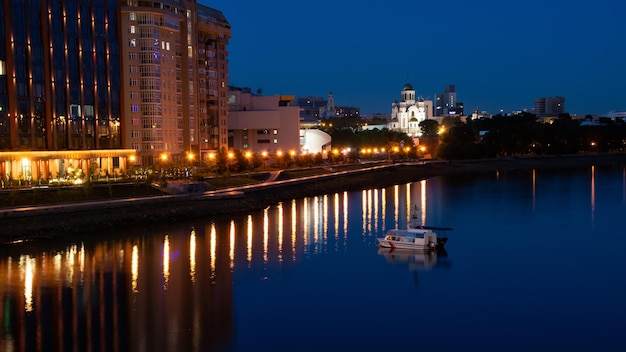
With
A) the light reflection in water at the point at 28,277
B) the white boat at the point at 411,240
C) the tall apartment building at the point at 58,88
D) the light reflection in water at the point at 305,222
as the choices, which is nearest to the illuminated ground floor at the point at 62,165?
the tall apartment building at the point at 58,88

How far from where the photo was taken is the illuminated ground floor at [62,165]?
53.2 m

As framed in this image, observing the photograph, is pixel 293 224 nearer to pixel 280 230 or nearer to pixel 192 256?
pixel 280 230

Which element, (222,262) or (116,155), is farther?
(116,155)

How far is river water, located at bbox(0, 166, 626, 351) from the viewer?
22.4 metres

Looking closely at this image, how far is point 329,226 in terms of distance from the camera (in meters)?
46.2

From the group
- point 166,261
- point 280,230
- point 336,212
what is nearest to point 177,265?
point 166,261

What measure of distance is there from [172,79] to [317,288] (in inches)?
1951

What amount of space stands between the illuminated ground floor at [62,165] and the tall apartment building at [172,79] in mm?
3330

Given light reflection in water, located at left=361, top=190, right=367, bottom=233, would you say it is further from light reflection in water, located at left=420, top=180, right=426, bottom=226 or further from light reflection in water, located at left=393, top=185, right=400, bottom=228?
light reflection in water, located at left=420, top=180, right=426, bottom=226

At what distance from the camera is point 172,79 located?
73312 millimetres

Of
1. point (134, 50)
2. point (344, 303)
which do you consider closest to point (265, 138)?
point (134, 50)

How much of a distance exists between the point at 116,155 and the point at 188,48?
16.7m

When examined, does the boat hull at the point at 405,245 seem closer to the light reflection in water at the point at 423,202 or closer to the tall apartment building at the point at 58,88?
the light reflection in water at the point at 423,202

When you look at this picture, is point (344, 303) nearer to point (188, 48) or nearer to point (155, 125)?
point (155, 125)
